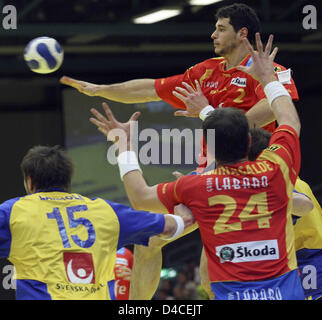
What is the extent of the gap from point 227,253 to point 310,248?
1909mm

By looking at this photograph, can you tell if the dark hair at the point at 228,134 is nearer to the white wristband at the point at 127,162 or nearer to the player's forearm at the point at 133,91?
the white wristband at the point at 127,162

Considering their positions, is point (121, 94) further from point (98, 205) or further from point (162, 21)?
point (162, 21)

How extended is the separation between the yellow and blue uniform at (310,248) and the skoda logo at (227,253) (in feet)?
5.33

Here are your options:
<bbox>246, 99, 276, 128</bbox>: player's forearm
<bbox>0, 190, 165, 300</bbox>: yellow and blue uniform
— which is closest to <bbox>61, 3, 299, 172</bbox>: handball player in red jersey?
<bbox>246, 99, 276, 128</bbox>: player's forearm

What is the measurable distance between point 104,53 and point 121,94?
32.6 ft

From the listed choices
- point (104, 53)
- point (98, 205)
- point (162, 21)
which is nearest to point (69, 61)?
point (104, 53)

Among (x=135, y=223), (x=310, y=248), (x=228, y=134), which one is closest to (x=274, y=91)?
(x=228, y=134)

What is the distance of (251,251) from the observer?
4.67m

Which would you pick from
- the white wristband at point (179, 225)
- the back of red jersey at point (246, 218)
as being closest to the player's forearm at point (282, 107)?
the back of red jersey at point (246, 218)

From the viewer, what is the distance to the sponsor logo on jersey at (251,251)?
4.67 meters

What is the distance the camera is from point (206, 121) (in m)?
4.86

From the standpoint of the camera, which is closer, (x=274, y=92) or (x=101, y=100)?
(x=274, y=92)

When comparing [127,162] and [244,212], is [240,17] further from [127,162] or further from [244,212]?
[244,212]

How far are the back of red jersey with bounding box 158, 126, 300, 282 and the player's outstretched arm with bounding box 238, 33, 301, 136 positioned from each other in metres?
0.34
